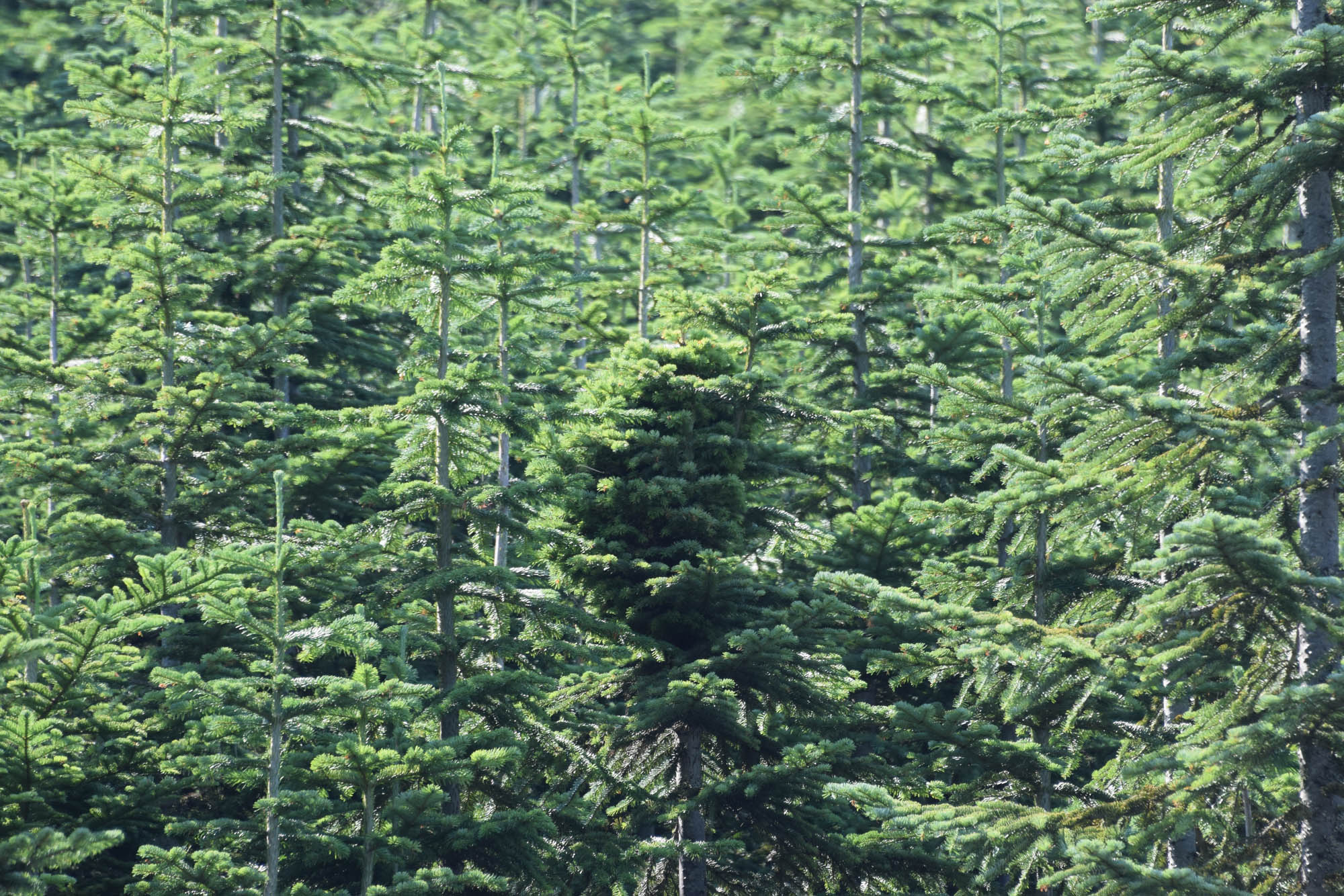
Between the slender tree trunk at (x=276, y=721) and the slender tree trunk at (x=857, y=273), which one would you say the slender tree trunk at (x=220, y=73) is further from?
the slender tree trunk at (x=276, y=721)

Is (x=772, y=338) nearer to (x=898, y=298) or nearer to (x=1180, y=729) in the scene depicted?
(x=898, y=298)

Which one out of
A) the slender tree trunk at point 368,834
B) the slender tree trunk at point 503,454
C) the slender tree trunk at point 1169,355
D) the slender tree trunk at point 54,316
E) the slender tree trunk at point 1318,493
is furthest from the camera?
the slender tree trunk at point 54,316

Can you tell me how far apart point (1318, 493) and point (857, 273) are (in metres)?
13.3

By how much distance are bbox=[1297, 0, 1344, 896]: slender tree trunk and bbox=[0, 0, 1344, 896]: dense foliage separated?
45 millimetres

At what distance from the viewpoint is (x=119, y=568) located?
16250 millimetres

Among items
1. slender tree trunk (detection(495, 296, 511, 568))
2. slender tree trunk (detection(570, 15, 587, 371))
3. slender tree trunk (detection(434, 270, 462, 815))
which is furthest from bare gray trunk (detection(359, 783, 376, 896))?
slender tree trunk (detection(570, 15, 587, 371))

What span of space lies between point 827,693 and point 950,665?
9.32 ft

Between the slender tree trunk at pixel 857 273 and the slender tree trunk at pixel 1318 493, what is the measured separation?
923 cm

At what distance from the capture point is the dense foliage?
36.5 feet

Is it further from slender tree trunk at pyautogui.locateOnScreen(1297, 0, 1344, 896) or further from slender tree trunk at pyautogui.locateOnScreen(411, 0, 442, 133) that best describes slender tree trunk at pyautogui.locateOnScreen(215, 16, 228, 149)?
slender tree trunk at pyautogui.locateOnScreen(1297, 0, 1344, 896)

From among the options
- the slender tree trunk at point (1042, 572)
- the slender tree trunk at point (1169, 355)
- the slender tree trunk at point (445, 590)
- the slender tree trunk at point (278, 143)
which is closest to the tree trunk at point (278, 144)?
the slender tree trunk at point (278, 143)

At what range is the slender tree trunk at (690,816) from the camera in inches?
621

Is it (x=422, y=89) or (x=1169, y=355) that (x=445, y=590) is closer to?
Answer: (x=1169, y=355)

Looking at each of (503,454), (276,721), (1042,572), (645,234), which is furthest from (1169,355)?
(645,234)
